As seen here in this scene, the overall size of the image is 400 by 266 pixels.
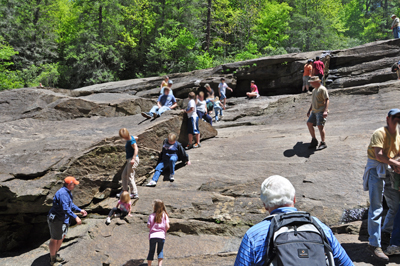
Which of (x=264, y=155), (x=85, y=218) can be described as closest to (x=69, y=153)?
(x=85, y=218)

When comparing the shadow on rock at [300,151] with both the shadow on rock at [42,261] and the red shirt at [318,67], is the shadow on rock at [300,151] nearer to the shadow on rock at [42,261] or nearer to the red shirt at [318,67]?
the shadow on rock at [42,261]

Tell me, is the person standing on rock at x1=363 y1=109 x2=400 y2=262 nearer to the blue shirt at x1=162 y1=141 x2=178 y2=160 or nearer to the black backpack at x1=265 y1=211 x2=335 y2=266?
the black backpack at x1=265 y1=211 x2=335 y2=266

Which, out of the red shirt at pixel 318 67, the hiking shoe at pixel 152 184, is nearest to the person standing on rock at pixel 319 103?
the hiking shoe at pixel 152 184

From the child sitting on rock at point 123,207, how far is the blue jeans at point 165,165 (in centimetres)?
140

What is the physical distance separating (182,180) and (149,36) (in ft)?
110

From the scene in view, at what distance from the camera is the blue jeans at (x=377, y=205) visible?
163 inches

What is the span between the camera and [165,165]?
8758 millimetres

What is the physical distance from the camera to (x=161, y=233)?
17.8 ft

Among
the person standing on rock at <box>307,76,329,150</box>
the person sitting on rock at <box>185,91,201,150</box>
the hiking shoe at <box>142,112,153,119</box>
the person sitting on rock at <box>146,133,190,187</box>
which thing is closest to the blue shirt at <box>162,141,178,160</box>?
the person sitting on rock at <box>146,133,190,187</box>

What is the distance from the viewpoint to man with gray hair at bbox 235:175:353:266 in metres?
2.04


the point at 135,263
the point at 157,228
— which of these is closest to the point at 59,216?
the point at 135,263

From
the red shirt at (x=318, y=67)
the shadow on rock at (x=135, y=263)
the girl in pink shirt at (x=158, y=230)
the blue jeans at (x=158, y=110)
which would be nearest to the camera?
the girl in pink shirt at (x=158, y=230)

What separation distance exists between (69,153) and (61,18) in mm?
41257

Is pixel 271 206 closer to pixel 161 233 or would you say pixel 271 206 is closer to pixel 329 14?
pixel 161 233
